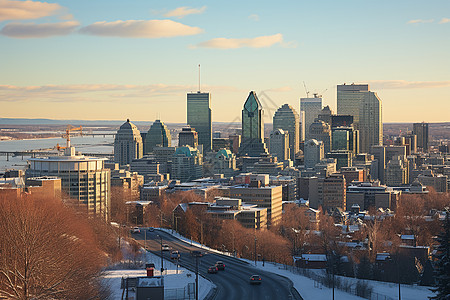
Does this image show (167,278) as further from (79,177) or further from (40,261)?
(79,177)

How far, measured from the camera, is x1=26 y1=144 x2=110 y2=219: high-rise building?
96.5 m

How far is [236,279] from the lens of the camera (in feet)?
187

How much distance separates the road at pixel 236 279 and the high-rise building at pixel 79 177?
2317 centimetres

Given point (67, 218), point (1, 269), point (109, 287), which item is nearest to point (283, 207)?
point (67, 218)

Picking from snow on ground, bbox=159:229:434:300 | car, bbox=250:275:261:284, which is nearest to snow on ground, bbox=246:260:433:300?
snow on ground, bbox=159:229:434:300

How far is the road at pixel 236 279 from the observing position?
50875mm

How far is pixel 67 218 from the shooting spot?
200 ft

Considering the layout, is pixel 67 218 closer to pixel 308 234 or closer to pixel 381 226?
pixel 308 234

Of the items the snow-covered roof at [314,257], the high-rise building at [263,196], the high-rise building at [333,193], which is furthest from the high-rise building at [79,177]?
the high-rise building at [333,193]

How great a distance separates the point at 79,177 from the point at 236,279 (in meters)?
44.4

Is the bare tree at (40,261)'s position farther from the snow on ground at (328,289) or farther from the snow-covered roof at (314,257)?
the snow-covered roof at (314,257)

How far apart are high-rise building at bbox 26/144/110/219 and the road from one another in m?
23.2

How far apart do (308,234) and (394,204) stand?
190 feet

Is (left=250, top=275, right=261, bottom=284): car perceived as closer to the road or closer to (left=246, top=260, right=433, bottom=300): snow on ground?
the road
